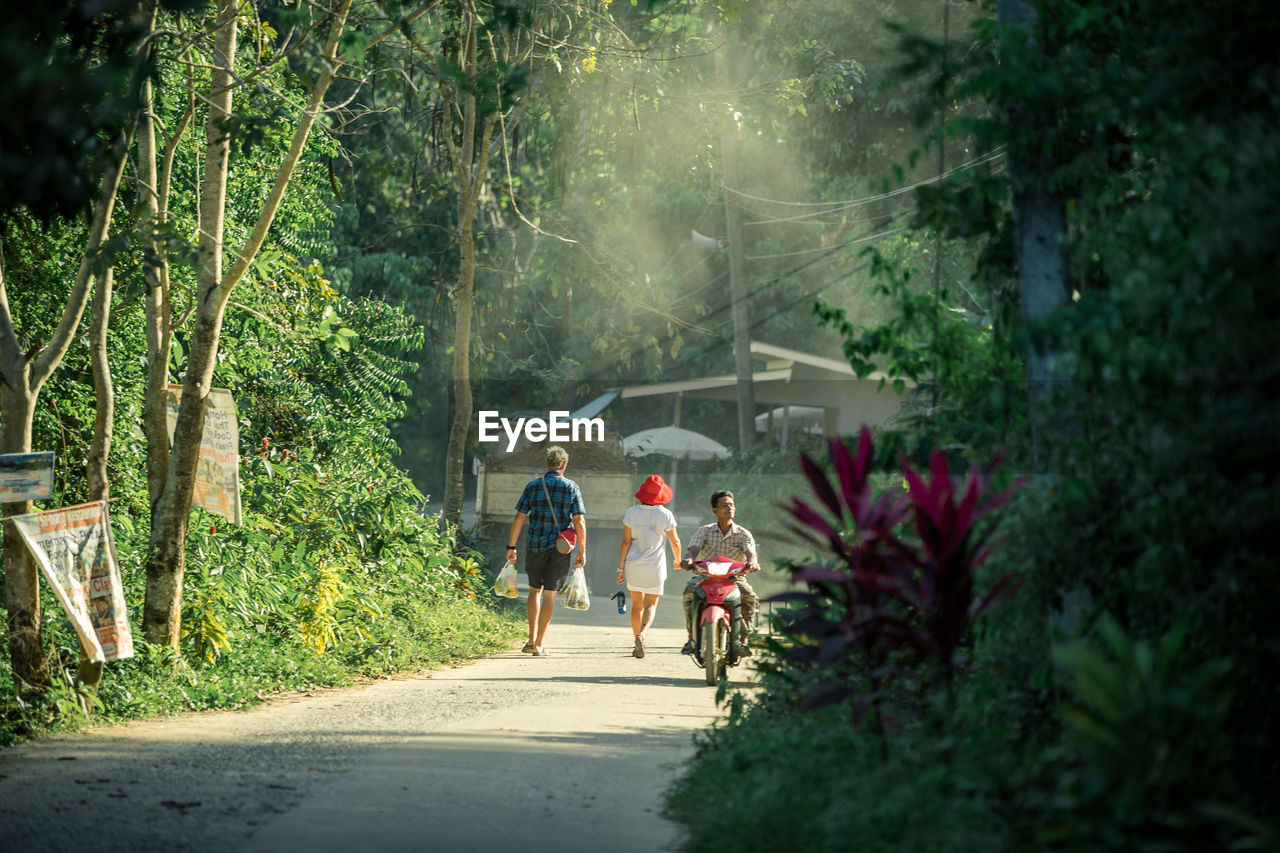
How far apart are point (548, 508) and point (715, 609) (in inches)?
97.7

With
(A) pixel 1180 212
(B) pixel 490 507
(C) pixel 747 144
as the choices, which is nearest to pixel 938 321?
(A) pixel 1180 212

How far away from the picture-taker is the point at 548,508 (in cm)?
1281

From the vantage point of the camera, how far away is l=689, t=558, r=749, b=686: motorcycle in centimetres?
1109

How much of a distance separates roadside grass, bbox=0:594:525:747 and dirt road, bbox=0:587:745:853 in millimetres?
241

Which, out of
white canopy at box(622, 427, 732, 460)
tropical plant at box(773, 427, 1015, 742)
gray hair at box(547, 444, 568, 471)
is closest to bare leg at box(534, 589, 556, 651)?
gray hair at box(547, 444, 568, 471)

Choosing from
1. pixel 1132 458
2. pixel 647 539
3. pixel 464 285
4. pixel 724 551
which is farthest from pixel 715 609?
pixel 464 285

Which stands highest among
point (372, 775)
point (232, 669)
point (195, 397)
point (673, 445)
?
point (673, 445)

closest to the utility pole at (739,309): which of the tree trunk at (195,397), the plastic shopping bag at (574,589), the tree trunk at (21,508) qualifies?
the plastic shopping bag at (574,589)

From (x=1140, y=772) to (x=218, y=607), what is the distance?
799 cm

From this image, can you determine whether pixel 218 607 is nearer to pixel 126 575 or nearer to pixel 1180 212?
pixel 126 575

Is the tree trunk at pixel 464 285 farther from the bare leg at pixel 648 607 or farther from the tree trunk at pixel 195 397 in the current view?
the tree trunk at pixel 195 397

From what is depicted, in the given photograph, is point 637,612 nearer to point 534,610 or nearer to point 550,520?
point 534,610

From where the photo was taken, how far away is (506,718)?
8.91 metres

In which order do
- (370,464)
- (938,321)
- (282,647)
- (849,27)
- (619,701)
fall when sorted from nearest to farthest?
(938,321)
(619,701)
(282,647)
(370,464)
(849,27)
